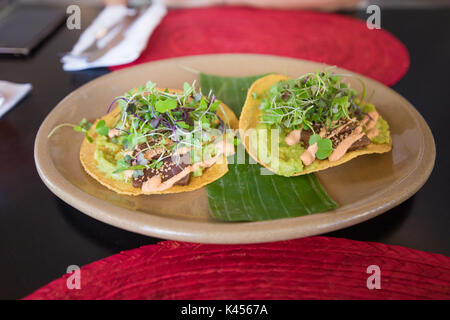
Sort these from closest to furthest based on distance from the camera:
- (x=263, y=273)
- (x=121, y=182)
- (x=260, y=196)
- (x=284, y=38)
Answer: (x=263, y=273) < (x=260, y=196) < (x=121, y=182) < (x=284, y=38)

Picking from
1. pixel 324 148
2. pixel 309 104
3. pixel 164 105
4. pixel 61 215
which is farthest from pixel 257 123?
pixel 61 215

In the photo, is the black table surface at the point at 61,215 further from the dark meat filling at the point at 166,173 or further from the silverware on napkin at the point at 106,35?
the dark meat filling at the point at 166,173

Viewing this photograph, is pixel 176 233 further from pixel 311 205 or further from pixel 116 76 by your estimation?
pixel 116 76

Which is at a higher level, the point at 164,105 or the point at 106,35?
the point at 106,35

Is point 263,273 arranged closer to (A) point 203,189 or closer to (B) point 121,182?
(A) point 203,189
